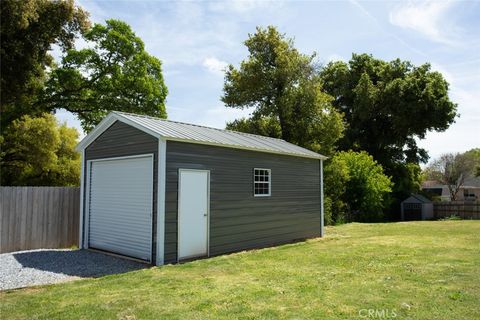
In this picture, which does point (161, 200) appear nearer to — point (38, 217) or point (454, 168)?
point (38, 217)

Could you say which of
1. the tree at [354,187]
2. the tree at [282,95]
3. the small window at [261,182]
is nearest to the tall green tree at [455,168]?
the tree at [354,187]

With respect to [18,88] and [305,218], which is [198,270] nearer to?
[305,218]

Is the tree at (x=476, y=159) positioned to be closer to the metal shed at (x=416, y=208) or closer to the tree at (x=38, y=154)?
the metal shed at (x=416, y=208)

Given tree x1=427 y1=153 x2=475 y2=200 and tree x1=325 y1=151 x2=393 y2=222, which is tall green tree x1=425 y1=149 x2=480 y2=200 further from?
tree x1=325 y1=151 x2=393 y2=222

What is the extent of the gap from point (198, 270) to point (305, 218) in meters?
6.70

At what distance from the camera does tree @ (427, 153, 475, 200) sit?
150ft

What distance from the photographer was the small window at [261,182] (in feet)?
39.3

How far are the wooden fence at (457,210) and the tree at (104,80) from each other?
70.7 ft

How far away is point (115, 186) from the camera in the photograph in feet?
35.0

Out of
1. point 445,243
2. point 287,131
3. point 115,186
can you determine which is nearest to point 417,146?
point 287,131

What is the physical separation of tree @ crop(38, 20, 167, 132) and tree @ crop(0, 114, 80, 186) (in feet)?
6.69

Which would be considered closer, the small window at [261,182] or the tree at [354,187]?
the small window at [261,182]

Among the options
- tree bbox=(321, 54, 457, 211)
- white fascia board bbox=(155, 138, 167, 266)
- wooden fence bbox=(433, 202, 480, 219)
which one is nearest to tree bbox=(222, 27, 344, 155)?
tree bbox=(321, 54, 457, 211)

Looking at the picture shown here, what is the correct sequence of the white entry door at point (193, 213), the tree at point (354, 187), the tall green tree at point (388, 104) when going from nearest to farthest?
the white entry door at point (193, 213) → the tree at point (354, 187) → the tall green tree at point (388, 104)
